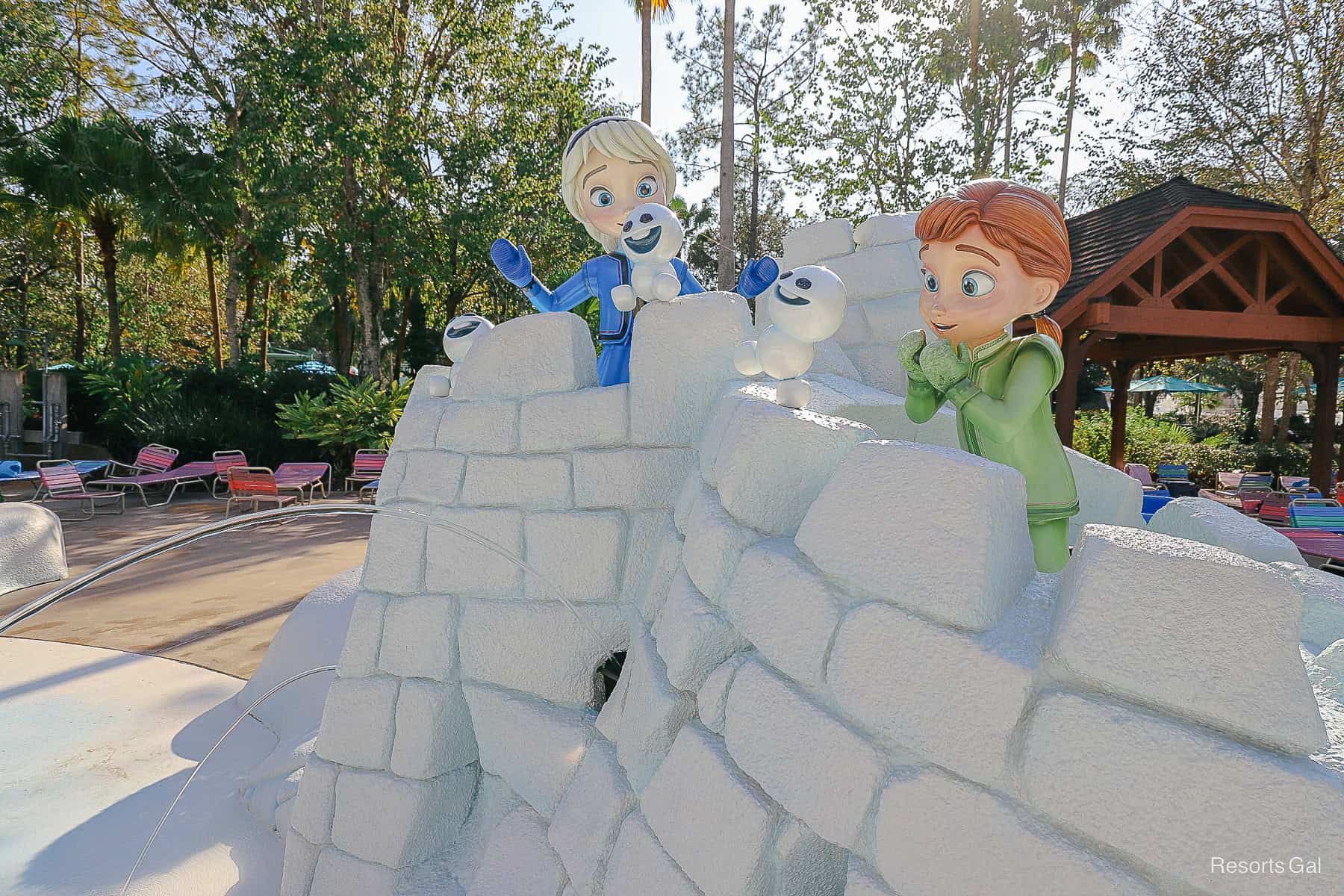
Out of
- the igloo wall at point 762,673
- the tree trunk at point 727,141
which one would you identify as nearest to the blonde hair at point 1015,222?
the igloo wall at point 762,673

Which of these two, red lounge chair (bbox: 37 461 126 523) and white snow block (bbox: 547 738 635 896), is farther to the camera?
red lounge chair (bbox: 37 461 126 523)

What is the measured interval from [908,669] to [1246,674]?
0.38 meters

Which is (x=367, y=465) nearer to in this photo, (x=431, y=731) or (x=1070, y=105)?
(x=431, y=731)

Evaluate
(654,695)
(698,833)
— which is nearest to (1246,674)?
(698,833)

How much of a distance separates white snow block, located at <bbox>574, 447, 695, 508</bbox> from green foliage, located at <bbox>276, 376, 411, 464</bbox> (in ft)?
35.6

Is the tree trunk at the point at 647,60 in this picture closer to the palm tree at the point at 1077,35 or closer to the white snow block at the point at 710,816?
the palm tree at the point at 1077,35

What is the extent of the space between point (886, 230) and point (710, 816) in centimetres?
326

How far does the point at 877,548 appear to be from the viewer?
112cm

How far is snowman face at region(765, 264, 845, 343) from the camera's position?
1637mm

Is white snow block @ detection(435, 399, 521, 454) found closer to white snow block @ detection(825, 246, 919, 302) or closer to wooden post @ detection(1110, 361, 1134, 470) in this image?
white snow block @ detection(825, 246, 919, 302)

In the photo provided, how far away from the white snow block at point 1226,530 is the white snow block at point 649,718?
1103 millimetres

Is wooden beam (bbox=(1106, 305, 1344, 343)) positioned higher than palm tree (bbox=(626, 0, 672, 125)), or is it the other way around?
palm tree (bbox=(626, 0, 672, 125))

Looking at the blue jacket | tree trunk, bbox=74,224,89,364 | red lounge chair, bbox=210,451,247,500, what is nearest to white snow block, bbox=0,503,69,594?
red lounge chair, bbox=210,451,247,500

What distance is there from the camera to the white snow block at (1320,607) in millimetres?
1481
